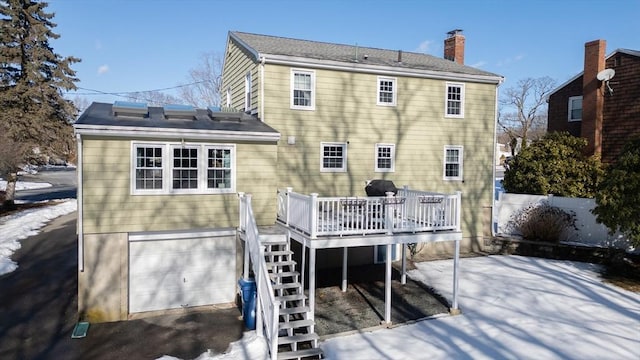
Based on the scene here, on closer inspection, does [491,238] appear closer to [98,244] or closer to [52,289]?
[98,244]

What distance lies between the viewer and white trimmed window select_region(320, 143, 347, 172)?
46.2 feet

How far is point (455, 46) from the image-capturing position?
19.0m

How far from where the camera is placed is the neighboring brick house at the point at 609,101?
17.8m

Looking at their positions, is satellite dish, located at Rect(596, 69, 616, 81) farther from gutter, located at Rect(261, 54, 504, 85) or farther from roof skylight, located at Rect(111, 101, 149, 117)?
roof skylight, located at Rect(111, 101, 149, 117)

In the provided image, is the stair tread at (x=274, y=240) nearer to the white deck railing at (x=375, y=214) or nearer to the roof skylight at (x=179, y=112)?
the white deck railing at (x=375, y=214)

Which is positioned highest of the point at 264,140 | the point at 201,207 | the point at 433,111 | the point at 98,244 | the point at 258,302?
the point at 433,111

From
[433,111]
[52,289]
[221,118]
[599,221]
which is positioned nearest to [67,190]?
[52,289]

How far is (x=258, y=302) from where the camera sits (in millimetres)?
9641

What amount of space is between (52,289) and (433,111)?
13.6 meters

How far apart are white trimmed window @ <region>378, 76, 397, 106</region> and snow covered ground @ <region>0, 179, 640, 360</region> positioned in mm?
5845

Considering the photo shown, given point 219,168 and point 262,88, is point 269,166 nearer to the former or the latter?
point 219,168

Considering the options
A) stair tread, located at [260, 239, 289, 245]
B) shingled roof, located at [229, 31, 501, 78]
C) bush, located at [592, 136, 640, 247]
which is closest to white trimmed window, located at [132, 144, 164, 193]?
stair tread, located at [260, 239, 289, 245]

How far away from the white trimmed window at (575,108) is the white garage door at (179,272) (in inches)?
703

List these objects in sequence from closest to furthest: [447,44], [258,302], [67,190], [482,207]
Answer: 1. [258,302]
2. [482,207]
3. [447,44]
4. [67,190]
